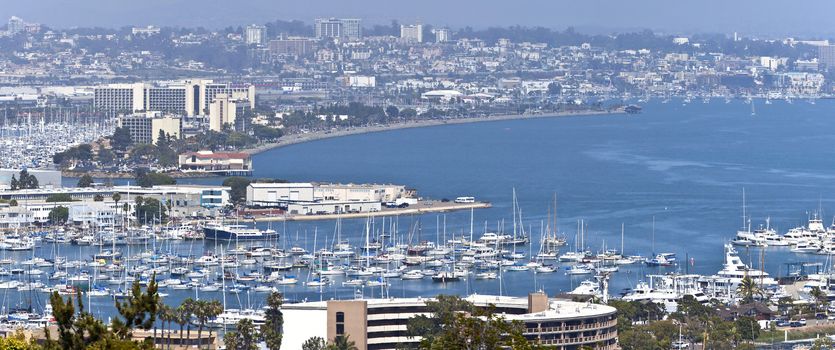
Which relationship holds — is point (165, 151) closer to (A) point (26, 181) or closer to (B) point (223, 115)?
(A) point (26, 181)

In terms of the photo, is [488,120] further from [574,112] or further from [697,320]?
[697,320]

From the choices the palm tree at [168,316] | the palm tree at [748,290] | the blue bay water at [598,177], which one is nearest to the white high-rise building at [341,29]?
the blue bay water at [598,177]

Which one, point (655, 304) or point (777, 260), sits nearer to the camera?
point (655, 304)

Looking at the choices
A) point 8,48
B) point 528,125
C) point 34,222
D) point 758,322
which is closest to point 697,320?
point 758,322

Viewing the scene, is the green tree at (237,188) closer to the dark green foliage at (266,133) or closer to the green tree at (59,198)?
the green tree at (59,198)

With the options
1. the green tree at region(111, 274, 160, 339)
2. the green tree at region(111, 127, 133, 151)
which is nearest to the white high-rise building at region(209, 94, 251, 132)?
the green tree at region(111, 127, 133, 151)

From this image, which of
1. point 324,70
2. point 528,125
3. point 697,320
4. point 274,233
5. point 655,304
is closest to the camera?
point 697,320

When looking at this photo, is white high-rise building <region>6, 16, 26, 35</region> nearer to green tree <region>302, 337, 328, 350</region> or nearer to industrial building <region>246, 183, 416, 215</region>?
industrial building <region>246, 183, 416, 215</region>
